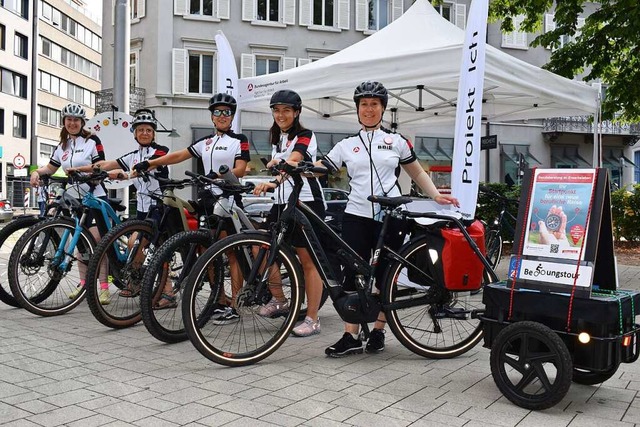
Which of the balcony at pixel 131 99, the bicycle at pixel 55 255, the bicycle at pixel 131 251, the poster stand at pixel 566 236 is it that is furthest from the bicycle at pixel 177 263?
the balcony at pixel 131 99

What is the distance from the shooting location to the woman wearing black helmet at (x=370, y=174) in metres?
4.84

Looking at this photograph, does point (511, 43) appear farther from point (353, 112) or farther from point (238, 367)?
point (238, 367)

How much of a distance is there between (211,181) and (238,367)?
135 cm

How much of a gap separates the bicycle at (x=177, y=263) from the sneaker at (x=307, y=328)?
893mm

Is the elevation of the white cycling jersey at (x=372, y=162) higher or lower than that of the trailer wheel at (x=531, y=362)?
higher

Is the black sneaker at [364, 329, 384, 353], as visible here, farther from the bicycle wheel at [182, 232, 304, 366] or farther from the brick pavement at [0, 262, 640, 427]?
the bicycle wheel at [182, 232, 304, 366]

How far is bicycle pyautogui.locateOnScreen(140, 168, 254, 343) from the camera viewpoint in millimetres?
4789

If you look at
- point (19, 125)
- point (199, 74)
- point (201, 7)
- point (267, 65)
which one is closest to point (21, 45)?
point (19, 125)

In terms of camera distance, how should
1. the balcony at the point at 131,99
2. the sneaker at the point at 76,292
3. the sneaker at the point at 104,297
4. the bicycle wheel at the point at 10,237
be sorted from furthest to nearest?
the balcony at the point at 131,99, the sneaker at the point at 76,292, the bicycle wheel at the point at 10,237, the sneaker at the point at 104,297

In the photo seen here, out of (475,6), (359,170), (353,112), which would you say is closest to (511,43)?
(353,112)

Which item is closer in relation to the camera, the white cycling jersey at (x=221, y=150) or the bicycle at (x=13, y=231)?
the white cycling jersey at (x=221, y=150)

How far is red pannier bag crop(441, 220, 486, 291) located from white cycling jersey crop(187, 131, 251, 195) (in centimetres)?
200

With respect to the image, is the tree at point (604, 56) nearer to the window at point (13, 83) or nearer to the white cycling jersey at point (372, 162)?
the white cycling jersey at point (372, 162)

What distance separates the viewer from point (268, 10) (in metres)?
28.6
